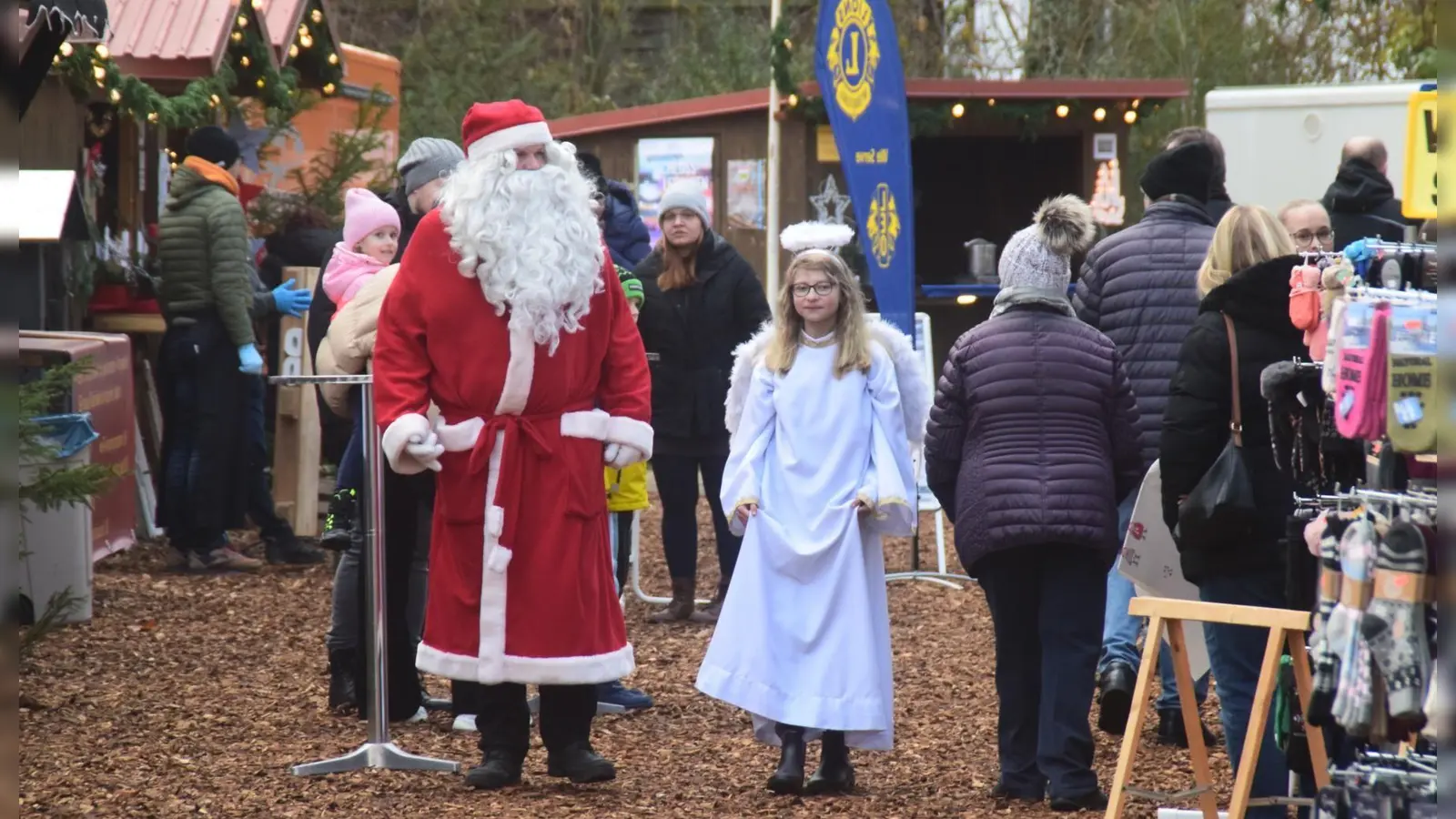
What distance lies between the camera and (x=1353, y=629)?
3.73 metres

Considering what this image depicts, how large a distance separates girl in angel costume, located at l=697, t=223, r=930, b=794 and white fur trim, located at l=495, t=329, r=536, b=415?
0.73m

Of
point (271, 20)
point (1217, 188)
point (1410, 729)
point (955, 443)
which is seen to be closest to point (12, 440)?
point (1410, 729)

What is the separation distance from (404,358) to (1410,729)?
3.02m

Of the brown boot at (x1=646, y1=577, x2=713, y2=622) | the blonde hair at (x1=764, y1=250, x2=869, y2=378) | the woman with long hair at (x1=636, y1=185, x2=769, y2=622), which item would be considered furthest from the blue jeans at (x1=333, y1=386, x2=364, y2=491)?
the brown boot at (x1=646, y1=577, x2=713, y2=622)

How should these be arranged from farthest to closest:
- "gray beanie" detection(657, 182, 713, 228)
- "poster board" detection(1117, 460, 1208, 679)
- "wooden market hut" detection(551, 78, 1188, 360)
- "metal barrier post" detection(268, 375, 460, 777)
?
"wooden market hut" detection(551, 78, 1188, 360), "gray beanie" detection(657, 182, 713, 228), "poster board" detection(1117, 460, 1208, 679), "metal barrier post" detection(268, 375, 460, 777)

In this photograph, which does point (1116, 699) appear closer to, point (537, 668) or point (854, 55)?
point (537, 668)

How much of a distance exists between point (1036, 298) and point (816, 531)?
0.92 m

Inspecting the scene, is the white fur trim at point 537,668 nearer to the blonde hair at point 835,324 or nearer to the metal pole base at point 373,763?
the metal pole base at point 373,763

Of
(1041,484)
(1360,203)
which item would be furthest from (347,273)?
(1360,203)

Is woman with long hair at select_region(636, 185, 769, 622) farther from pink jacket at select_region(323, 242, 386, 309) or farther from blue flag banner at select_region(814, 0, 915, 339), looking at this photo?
pink jacket at select_region(323, 242, 386, 309)

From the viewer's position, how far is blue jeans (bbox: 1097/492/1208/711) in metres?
6.76

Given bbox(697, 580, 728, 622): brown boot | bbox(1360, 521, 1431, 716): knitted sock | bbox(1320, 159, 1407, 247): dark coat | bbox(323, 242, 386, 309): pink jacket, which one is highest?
bbox(1320, 159, 1407, 247): dark coat

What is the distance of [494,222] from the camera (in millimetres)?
5738

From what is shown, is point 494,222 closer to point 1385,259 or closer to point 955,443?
point 955,443
